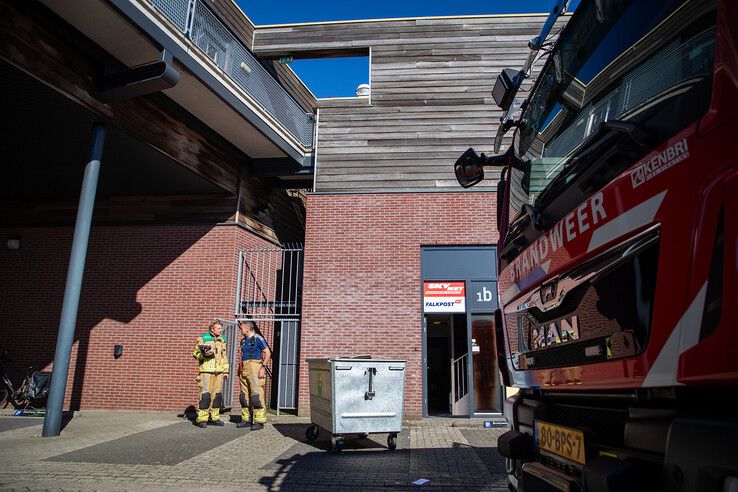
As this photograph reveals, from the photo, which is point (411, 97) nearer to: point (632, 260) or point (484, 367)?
point (484, 367)

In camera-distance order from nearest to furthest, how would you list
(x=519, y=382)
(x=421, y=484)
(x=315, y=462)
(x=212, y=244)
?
(x=519, y=382)
(x=421, y=484)
(x=315, y=462)
(x=212, y=244)

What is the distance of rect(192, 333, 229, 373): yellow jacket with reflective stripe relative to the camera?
26.3 feet

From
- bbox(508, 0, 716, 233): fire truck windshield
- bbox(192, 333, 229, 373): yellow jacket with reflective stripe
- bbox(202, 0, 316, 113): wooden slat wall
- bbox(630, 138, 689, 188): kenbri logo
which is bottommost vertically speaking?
bbox(192, 333, 229, 373): yellow jacket with reflective stripe

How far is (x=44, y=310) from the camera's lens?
34.4ft

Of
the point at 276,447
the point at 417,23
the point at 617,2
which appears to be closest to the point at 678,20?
the point at 617,2

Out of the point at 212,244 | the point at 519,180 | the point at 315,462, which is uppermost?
the point at 212,244

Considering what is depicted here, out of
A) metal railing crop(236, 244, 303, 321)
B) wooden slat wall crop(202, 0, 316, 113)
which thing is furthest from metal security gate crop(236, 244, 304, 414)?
wooden slat wall crop(202, 0, 316, 113)

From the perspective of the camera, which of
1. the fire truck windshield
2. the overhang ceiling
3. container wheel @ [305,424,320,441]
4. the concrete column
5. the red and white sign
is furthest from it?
the red and white sign

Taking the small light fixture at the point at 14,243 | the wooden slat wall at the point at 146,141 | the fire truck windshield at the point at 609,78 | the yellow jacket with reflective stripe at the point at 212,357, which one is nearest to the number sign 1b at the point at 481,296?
the yellow jacket with reflective stripe at the point at 212,357

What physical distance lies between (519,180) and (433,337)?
8935 millimetres

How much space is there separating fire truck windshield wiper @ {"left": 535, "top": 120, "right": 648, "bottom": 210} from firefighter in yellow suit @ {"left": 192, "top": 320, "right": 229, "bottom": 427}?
677cm

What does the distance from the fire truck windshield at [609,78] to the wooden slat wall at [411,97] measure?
287 inches

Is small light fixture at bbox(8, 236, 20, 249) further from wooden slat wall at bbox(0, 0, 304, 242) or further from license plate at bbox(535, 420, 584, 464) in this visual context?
license plate at bbox(535, 420, 584, 464)

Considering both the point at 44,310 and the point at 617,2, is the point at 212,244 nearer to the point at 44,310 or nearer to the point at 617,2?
the point at 44,310
